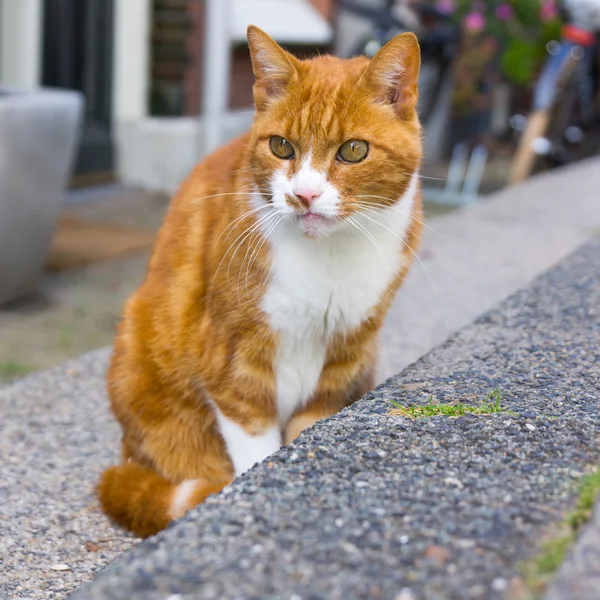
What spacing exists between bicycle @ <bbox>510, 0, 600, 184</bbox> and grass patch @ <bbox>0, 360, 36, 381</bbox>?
493 centimetres

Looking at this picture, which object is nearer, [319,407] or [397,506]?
[397,506]

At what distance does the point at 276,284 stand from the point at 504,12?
25.5 ft

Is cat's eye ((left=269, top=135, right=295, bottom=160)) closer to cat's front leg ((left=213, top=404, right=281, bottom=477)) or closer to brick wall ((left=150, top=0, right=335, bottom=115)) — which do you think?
cat's front leg ((left=213, top=404, right=281, bottom=477))

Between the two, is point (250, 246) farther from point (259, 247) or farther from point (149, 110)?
point (149, 110)

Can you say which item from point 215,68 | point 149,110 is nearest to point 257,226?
point 215,68

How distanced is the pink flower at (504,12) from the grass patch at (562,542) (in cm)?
821

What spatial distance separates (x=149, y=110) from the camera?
22.6 feet

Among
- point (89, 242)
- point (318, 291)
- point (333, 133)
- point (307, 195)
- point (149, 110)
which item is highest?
point (333, 133)

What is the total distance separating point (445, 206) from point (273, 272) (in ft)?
16.5

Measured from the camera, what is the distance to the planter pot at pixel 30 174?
382 centimetres

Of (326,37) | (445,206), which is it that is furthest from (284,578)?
(326,37)

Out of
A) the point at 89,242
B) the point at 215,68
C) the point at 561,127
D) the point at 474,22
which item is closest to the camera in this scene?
the point at 89,242

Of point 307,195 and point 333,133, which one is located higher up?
point 333,133

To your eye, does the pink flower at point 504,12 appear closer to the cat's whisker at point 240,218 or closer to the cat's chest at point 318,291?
the cat's chest at point 318,291
